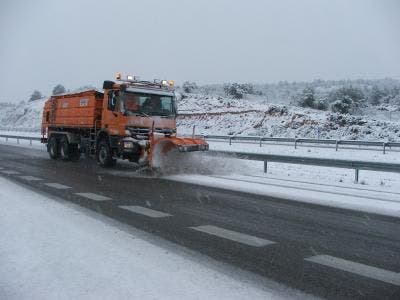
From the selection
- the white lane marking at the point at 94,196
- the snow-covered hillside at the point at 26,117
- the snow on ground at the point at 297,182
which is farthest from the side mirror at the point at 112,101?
the snow-covered hillside at the point at 26,117

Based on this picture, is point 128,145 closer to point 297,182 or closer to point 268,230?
point 297,182

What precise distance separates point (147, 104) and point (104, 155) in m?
2.38

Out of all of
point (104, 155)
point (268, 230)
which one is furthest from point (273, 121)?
point (268, 230)

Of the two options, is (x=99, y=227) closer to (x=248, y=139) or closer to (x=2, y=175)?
(x=2, y=175)

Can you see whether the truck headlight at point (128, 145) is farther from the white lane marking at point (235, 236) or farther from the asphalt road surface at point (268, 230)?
the white lane marking at point (235, 236)

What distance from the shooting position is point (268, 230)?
23.8ft

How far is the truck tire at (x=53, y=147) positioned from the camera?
2012 cm

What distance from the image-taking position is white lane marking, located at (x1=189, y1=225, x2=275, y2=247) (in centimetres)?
645

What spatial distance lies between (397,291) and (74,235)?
3.91m

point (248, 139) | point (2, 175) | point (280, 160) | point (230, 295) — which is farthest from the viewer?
point (248, 139)

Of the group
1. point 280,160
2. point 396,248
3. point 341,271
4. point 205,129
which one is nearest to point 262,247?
point 341,271

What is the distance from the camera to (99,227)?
7.05 meters

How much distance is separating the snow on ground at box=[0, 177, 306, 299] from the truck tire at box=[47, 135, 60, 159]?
43.3ft

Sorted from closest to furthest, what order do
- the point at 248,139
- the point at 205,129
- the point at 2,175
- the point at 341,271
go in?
1. the point at 341,271
2. the point at 2,175
3. the point at 248,139
4. the point at 205,129
